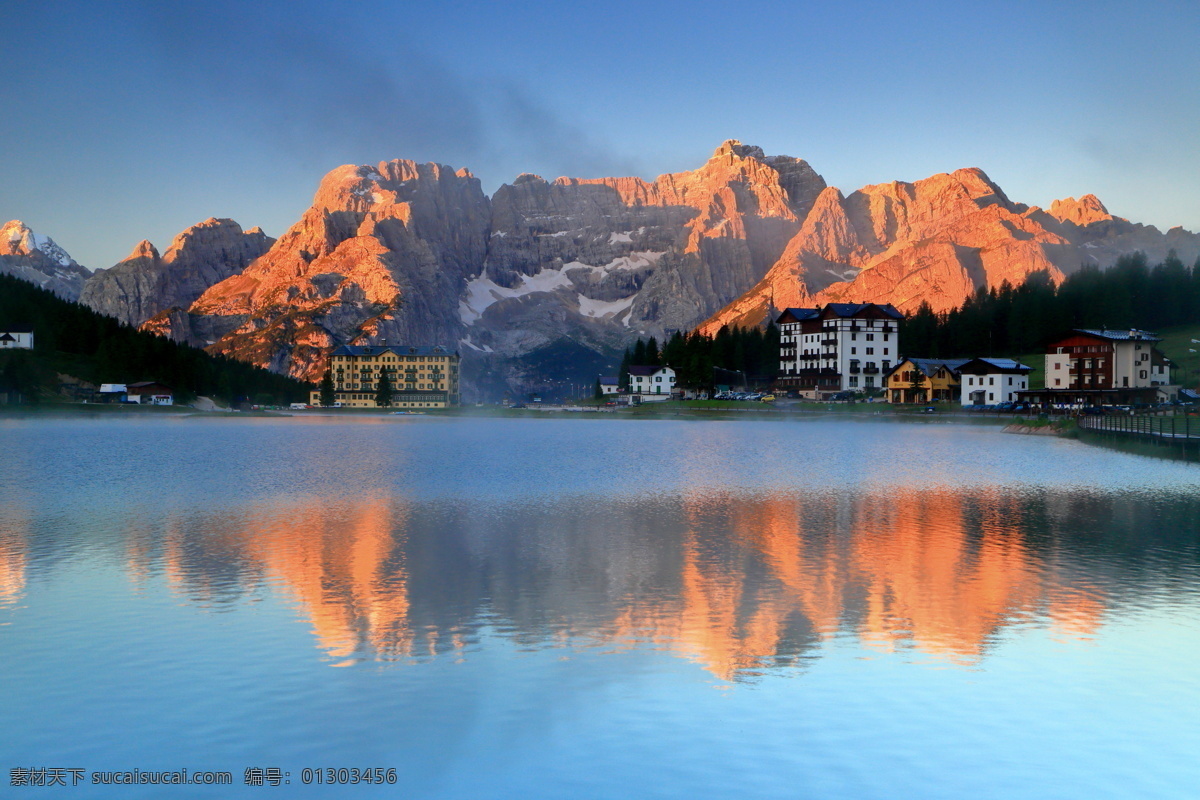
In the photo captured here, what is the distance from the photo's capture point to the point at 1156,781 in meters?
13.8

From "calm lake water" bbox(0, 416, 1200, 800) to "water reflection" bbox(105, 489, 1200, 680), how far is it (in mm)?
158

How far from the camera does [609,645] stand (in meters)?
20.4

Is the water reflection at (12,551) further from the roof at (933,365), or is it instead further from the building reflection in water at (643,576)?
the roof at (933,365)

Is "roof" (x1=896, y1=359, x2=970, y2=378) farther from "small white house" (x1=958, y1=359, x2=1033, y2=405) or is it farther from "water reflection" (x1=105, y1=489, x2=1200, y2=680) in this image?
→ "water reflection" (x1=105, y1=489, x2=1200, y2=680)

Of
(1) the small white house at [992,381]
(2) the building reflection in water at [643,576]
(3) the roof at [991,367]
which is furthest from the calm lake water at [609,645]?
(1) the small white house at [992,381]

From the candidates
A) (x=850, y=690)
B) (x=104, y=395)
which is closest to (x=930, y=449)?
(x=850, y=690)

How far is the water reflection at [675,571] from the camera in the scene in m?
21.4

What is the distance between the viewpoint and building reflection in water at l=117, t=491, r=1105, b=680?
2128cm

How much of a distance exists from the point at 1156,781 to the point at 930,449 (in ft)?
259

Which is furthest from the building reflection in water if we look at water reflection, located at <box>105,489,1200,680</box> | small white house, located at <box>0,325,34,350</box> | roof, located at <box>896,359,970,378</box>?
small white house, located at <box>0,325,34,350</box>

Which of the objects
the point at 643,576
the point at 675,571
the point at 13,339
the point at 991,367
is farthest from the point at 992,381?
the point at 13,339

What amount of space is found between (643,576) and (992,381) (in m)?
168

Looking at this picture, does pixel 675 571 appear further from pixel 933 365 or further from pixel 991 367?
pixel 933 365

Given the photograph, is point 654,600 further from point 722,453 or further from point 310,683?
point 722,453
